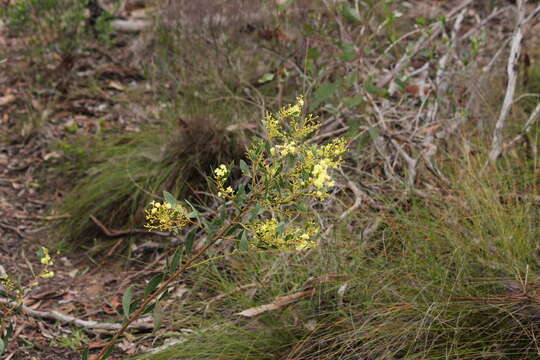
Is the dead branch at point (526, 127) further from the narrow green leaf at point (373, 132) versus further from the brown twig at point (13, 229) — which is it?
the brown twig at point (13, 229)

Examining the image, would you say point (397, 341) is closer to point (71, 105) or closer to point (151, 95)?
point (151, 95)

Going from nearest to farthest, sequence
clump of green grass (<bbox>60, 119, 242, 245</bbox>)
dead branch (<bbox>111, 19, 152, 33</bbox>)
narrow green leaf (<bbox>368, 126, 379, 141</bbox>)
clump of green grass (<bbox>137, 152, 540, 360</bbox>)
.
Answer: clump of green grass (<bbox>137, 152, 540, 360</bbox>), narrow green leaf (<bbox>368, 126, 379, 141</bbox>), clump of green grass (<bbox>60, 119, 242, 245</bbox>), dead branch (<bbox>111, 19, 152, 33</bbox>)

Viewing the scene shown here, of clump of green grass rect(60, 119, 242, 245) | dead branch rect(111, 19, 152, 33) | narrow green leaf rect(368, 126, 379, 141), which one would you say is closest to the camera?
narrow green leaf rect(368, 126, 379, 141)

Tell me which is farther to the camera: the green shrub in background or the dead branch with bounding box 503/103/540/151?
the green shrub in background

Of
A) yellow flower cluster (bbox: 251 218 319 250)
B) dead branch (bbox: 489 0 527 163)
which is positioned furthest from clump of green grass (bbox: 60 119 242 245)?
yellow flower cluster (bbox: 251 218 319 250)

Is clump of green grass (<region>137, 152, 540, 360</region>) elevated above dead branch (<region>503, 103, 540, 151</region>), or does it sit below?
below

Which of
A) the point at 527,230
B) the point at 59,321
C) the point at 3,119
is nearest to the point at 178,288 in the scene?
the point at 59,321

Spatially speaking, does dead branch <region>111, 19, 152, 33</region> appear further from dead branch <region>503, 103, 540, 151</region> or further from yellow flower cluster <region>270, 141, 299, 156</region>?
yellow flower cluster <region>270, 141, 299, 156</region>
